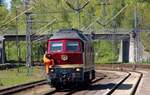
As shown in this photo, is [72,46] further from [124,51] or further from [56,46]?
[124,51]

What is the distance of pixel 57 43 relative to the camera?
119ft

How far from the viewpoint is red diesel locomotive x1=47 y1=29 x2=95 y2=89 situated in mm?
34875

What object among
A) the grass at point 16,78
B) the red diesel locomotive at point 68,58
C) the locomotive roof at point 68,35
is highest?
the locomotive roof at point 68,35

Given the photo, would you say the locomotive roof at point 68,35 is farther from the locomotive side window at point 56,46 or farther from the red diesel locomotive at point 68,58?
the locomotive side window at point 56,46

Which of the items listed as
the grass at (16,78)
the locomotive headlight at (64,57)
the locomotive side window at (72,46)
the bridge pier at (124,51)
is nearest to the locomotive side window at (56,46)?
the locomotive side window at (72,46)

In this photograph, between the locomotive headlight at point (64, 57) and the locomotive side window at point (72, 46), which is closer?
the locomotive headlight at point (64, 57)

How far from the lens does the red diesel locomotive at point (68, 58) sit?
114ft

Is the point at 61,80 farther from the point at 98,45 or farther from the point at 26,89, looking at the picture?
the point at 98,45

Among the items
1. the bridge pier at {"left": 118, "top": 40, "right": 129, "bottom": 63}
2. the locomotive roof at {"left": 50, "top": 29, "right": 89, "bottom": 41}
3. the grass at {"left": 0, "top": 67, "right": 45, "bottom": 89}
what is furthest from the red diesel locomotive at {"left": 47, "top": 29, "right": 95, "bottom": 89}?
the bridge pier at {"left": 118, "top": 40, "right": 129, "bottom": 63}

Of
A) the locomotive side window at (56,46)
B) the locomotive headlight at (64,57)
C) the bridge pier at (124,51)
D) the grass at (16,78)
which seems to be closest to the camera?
the locomotive headlight at (64,57)

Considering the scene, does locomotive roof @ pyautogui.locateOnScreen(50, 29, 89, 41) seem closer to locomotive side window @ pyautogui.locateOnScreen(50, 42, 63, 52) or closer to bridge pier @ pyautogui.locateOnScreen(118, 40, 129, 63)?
locomotive side window @ pyautogui.locateOnScreen(50, 42, 63, 52)

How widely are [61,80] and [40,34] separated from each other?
6554 centimetres

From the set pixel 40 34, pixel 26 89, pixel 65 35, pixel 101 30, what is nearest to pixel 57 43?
pixel 65 35

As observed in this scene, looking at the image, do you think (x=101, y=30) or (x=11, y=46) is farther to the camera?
(x=11, y=46)
